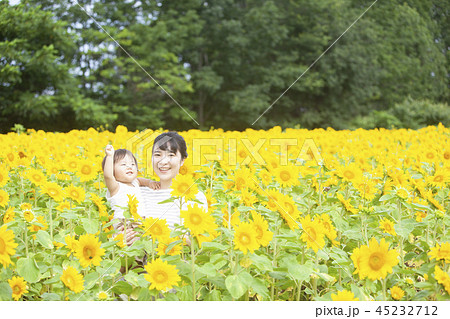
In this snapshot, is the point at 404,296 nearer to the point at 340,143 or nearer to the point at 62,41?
the point at 340,143

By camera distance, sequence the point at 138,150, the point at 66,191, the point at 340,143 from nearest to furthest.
→ the point at 66,191, the point at 138,150, the point at 340,143

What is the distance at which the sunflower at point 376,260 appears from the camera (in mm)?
1577

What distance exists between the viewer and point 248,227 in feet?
5.26

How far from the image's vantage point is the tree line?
443 inches

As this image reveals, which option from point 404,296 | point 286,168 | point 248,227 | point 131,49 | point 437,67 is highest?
point 131,49

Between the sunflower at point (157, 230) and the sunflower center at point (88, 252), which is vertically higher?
the sunflower at point (157, 230)

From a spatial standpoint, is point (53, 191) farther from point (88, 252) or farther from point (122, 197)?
point (88, 252)

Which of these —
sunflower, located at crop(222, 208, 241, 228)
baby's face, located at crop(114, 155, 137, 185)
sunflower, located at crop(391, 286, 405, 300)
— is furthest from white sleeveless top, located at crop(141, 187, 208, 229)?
sunflower, located at crop(391, 286, 405, 300)

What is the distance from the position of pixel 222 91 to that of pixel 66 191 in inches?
637

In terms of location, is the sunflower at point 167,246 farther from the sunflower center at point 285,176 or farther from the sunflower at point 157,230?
the sunflower center at point 285,176

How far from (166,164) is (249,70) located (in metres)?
16.1

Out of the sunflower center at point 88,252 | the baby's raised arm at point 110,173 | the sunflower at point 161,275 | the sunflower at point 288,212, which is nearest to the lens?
the sunflower at point 161,275

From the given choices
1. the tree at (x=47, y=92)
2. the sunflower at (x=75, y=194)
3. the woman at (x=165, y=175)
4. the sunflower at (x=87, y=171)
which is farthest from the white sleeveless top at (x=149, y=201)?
the tree at (x=47, y=92)

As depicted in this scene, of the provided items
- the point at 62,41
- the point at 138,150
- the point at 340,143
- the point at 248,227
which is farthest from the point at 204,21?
the point at 248,227
